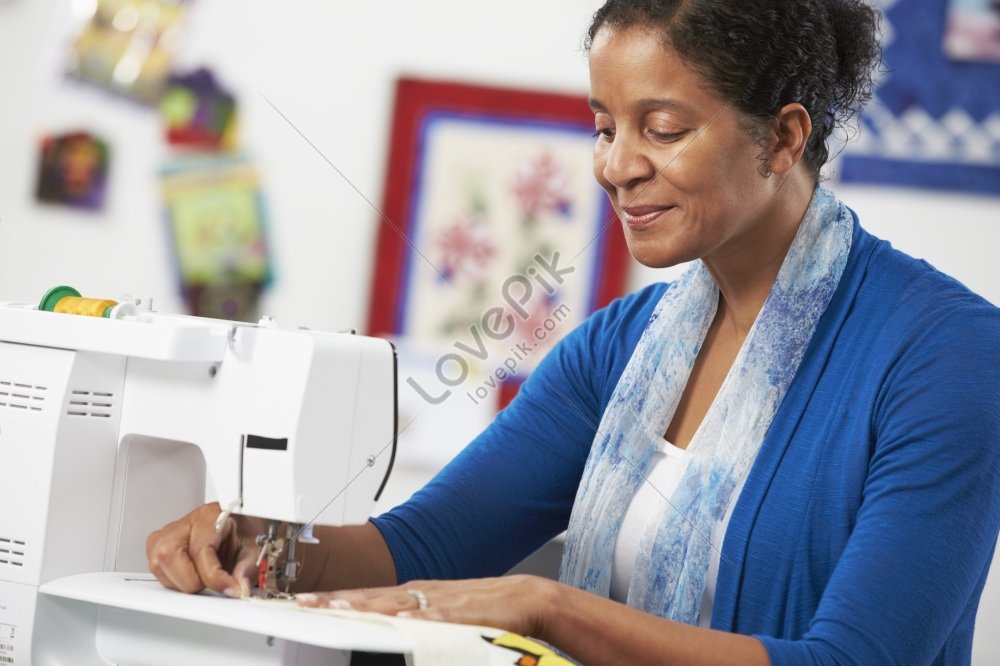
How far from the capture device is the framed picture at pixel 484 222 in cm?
253

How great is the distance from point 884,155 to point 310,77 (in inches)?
50.7

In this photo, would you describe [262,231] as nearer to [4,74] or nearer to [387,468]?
[4,74]

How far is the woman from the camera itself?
1.07m

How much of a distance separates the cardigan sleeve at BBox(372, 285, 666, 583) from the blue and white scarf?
6cm

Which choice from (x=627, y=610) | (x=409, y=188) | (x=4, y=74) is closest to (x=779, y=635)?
(x=627, y=610)

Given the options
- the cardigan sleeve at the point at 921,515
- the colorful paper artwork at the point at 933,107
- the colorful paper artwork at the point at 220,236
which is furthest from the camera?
the colorful paper artwork at the point at 220,236

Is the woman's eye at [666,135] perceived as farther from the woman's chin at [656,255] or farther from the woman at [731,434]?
the woman's chin at [656,255]

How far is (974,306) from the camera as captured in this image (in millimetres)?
1231

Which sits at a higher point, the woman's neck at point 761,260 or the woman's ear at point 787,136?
the woman's ear at point 787,136

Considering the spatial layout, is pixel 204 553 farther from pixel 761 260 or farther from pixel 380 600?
pixel 761 260

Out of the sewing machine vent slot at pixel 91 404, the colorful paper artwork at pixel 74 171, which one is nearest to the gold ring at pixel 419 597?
the sewing machine vent slot at pixel 91 404

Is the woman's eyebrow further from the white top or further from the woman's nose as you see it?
the white top

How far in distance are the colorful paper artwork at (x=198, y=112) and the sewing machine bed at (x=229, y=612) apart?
5.70ft

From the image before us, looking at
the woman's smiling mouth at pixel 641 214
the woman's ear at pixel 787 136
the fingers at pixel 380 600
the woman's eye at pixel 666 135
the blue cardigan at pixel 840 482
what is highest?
the woman's ear at pixel 787 136
